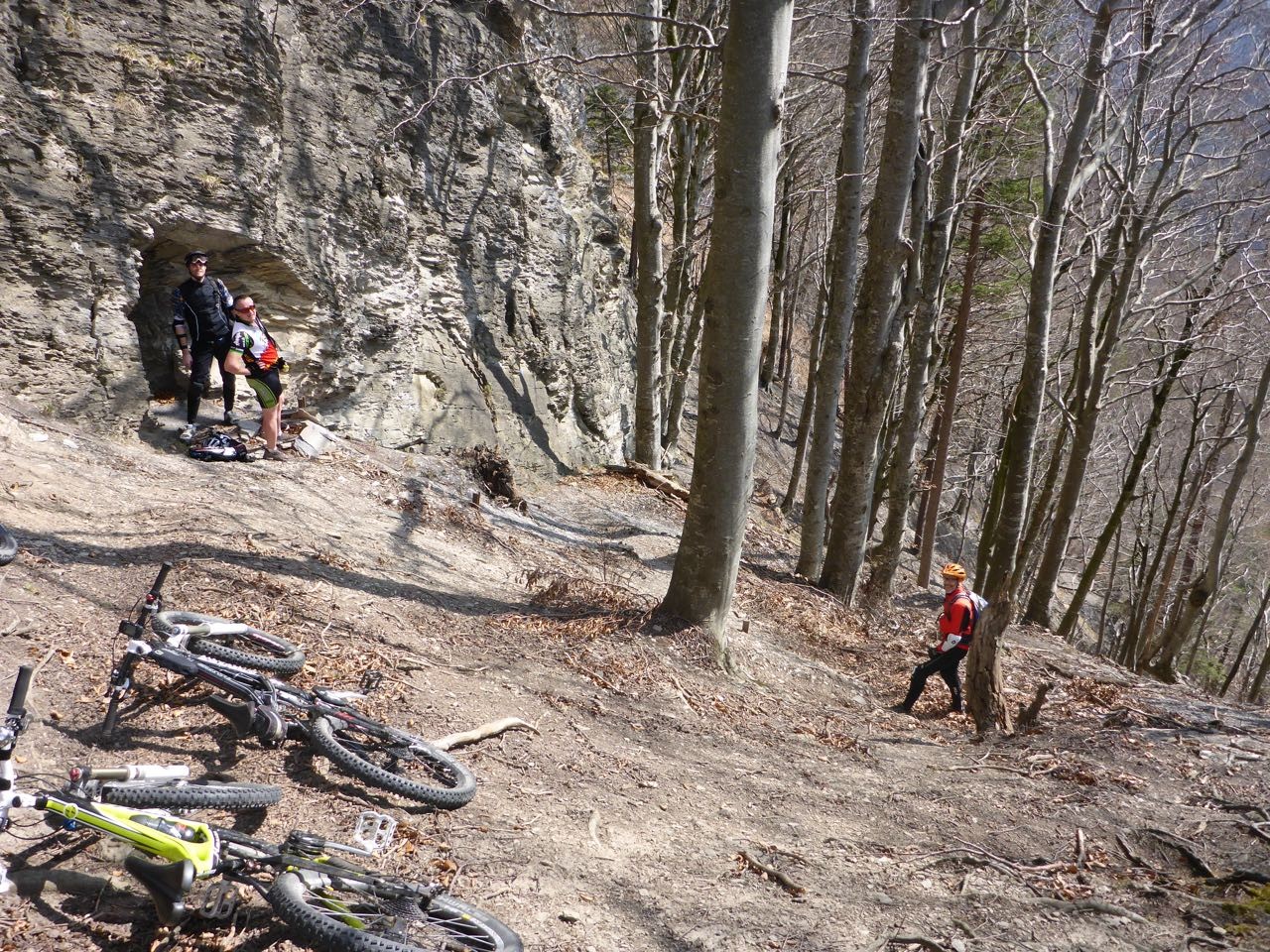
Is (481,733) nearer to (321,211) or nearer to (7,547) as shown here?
(7,547)

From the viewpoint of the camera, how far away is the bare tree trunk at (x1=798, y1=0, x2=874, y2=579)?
34.1ft

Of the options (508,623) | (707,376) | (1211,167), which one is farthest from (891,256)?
(1211,167)

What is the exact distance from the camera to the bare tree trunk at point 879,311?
959 centimetres

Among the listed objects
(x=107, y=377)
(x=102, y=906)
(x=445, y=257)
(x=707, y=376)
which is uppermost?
(x=445, y=257)

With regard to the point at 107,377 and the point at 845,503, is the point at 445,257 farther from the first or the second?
the point at 845,503

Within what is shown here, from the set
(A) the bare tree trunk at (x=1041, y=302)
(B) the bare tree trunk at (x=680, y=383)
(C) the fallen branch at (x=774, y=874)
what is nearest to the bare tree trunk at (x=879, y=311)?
(A) the bare tree trunk at (x=1041, y=302)

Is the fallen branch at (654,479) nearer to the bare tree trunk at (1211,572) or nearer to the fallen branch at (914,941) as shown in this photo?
the bare tree trunk at (1211,572)

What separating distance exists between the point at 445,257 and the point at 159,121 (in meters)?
4.64

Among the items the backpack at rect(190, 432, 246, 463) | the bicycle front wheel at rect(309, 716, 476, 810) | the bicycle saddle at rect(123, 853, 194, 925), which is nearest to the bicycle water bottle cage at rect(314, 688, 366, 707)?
the bicycle front wheel at rect(309, 716, 476, 810)

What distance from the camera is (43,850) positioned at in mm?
3186

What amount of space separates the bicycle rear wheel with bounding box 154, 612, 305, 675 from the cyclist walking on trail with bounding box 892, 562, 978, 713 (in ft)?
19.3

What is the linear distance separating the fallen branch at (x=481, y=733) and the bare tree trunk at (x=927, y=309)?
314 inches

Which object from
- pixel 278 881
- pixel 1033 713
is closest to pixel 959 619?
pixel 1033 713

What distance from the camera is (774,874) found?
172 inches
